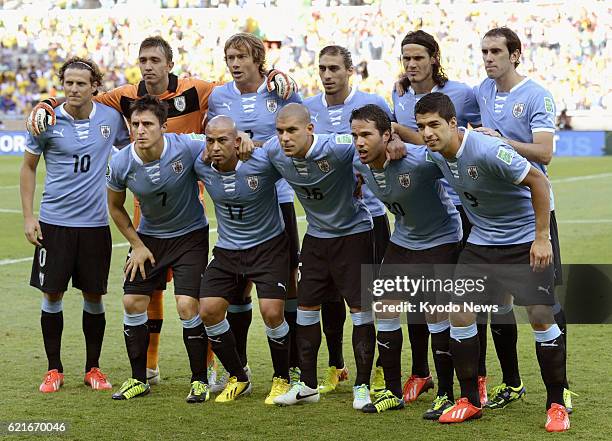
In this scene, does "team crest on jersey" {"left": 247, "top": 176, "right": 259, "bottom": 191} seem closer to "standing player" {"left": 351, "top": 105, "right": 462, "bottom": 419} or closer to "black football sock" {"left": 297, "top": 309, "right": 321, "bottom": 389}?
"standing player" {"left": 351, "top": 105, "right": 462, "bottom": 419}

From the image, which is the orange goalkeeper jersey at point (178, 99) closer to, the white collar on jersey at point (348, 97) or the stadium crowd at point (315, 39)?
the white collar on jersey at point (348, 97)

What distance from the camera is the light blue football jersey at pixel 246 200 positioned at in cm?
591

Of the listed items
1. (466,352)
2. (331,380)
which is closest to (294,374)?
(331,380)

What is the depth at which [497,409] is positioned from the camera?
570 centimetres

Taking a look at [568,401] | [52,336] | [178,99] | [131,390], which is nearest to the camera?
[568,401]

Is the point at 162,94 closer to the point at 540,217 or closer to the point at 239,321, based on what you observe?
the point at 239,321

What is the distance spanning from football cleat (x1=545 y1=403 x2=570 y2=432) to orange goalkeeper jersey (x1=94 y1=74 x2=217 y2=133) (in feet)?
9.87

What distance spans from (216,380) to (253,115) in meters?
1.74

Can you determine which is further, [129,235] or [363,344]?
[129,235]

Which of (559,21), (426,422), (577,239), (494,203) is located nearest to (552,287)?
(494,203)

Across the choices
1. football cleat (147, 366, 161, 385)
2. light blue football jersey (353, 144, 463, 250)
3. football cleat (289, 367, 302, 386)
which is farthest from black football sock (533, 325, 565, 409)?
football cleat (147, 366, 161, 385)

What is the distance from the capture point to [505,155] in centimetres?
512

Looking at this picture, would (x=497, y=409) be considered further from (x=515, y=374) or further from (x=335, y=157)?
(x=335, y=157)

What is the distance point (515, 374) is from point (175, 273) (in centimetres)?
213
